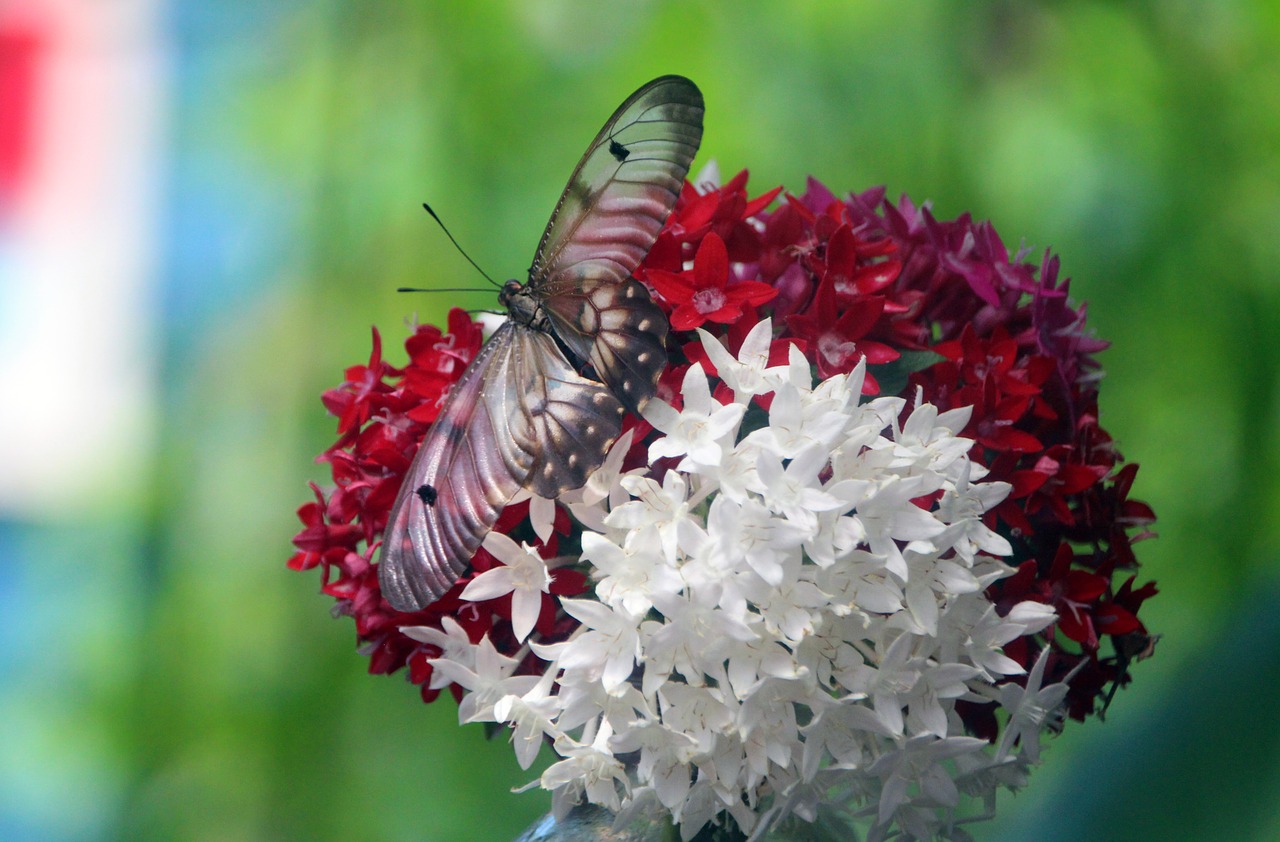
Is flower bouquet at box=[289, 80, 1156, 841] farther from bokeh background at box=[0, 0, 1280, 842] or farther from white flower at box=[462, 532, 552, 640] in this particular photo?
bokeh background at box=[0, 0, 1280, 842]

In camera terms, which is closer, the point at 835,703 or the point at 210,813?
the point at 835,703

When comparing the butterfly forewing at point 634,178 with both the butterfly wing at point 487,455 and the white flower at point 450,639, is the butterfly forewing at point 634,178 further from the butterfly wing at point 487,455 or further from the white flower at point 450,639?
the white flower at point 450,639

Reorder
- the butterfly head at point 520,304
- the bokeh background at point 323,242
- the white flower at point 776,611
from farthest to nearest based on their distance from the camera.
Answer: the bokeh background at point 323,242, the butterfly head at point 520,304, the white flower at point 776,611

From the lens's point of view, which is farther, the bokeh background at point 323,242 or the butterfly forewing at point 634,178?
the bokeh background at point 323,242

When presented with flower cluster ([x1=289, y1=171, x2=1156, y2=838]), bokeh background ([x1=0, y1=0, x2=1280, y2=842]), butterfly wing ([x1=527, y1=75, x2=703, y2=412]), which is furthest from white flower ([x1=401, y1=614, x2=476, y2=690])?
bokeh background ([x1=0, y1=0, x2=1280, y2=842])

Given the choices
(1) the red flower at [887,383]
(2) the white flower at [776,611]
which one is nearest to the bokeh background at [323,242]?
(1) the red flower at [887,383]

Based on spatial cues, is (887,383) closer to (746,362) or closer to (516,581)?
(746,362)

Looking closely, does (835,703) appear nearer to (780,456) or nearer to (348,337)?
(780,456)

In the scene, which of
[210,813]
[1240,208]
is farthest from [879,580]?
[210,813]
